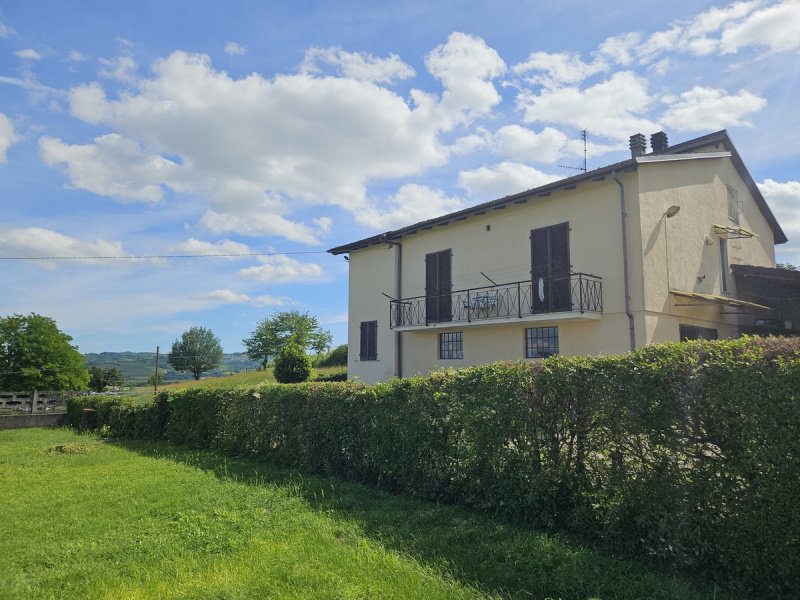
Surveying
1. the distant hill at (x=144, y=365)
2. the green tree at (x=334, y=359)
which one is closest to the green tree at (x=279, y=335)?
the distant hill at (x=144, y=365)

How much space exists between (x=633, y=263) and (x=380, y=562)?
1050 cm

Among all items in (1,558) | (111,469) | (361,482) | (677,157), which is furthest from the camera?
(677,157)

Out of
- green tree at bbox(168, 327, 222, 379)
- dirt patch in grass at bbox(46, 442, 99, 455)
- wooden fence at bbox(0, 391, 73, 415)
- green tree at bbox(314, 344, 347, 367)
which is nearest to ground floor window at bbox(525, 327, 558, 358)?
dirt patch in grass at bbox(46, 442, 99, 455)

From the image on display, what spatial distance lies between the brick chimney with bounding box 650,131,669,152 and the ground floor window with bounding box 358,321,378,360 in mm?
10817

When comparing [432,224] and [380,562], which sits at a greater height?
[432,224]

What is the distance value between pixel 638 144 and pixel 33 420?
77.4ft

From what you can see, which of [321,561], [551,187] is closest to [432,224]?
[551,187]

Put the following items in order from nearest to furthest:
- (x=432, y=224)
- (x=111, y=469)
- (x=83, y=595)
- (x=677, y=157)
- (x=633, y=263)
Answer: (x=83, y=595) < (x=111, y=469) < (x=633, y=263) < (x=677, y=157) < (x=432, y=224)

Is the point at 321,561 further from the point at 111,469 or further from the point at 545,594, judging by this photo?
the point at 111,469

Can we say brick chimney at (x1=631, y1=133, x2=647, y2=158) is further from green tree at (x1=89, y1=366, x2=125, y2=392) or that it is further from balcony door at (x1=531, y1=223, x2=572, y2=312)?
green tree at (x1=89, y1=366, x2=125, y2=392)

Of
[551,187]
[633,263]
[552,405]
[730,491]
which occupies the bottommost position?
[730,491]

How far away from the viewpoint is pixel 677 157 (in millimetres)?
13211

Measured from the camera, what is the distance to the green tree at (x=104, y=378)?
46.8 metres

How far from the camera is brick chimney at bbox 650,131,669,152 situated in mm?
15414
